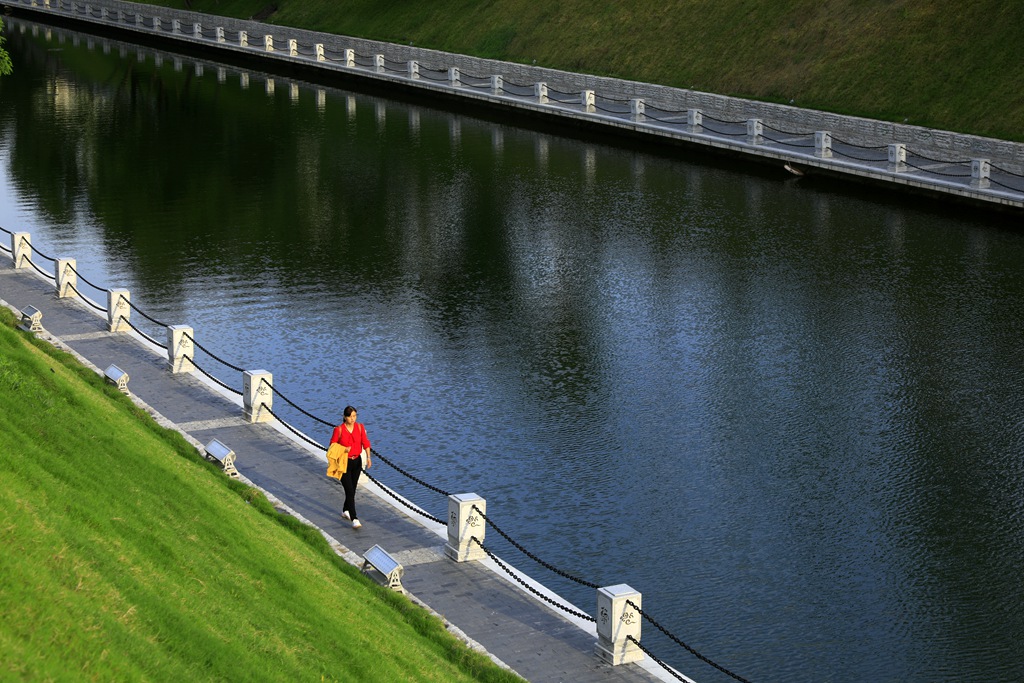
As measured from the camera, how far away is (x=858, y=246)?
3078 cm

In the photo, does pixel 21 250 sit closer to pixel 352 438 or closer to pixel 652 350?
pixel 652 350

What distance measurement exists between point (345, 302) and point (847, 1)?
25387 mm

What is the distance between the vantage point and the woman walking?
54.7 feet

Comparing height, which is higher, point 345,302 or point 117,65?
point 345,302

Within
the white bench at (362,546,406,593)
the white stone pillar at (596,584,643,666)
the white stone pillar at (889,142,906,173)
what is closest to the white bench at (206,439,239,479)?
Answer: the white bench at (362,546,406,593)

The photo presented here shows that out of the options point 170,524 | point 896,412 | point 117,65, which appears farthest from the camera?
point 117,65

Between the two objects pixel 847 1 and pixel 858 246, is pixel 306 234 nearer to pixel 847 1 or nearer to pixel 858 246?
pixel 858 246

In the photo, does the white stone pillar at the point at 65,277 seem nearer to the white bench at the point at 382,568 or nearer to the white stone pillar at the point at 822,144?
the white bench at the point at 382,568

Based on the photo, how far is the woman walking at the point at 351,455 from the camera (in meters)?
16.7

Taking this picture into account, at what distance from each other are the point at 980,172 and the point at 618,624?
78.7 ft

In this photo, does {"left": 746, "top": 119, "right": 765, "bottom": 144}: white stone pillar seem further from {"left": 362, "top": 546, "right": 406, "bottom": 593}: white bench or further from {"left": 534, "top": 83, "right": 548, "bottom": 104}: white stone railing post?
{"left": 362, "top": 546, "right": 406, "bottom": 593}: white bench

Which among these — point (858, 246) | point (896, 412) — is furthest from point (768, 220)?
point (896, 412)

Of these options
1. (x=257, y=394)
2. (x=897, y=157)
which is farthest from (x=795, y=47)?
(x=257, y=394)

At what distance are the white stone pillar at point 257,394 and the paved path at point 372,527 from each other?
Result: 0.61 ft
